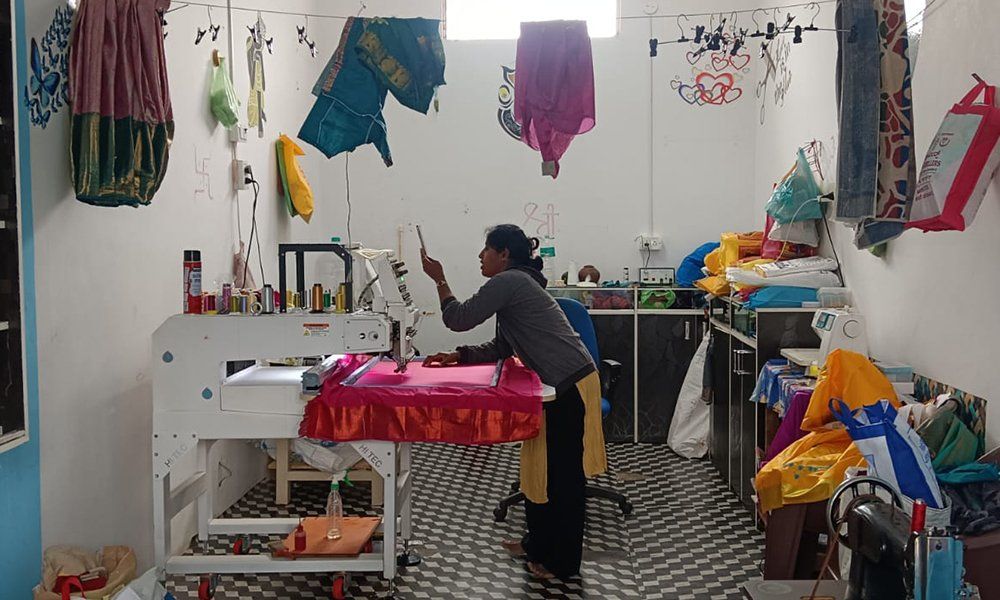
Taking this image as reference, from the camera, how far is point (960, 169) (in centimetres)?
283

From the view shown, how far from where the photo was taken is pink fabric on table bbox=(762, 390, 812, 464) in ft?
11.5

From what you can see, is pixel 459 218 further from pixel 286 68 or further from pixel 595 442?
pixel 595 442

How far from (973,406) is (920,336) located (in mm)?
572

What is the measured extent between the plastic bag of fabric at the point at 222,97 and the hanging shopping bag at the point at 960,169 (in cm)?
306

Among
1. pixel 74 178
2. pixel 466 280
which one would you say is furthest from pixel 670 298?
pixel 74 178

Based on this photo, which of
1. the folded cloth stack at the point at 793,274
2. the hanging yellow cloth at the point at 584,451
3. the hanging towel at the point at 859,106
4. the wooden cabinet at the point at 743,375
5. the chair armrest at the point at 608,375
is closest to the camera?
the hanging towel at the point at 859,106

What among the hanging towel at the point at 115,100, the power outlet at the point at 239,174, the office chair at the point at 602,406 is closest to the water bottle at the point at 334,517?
the office chair at the point at 602,406

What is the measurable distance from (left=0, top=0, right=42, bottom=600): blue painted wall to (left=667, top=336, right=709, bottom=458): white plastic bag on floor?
3883 millimetres

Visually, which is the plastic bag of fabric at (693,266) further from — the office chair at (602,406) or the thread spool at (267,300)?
the thread spool at (267,300)

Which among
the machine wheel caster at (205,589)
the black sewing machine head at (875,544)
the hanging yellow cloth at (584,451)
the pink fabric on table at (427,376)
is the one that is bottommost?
the machine wheel caster at (205,589)

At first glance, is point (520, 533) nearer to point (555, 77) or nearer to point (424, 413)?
point (424, 413)

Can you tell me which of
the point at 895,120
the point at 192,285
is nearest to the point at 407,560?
the point at 192,285

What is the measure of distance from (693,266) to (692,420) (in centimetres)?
102

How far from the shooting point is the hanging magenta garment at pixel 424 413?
3.21m
